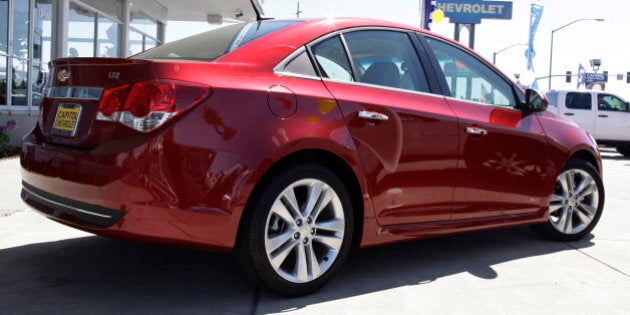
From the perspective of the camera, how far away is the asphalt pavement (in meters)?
3.33

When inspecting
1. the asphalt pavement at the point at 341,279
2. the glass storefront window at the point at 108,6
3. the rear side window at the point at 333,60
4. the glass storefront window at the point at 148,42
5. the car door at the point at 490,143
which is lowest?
the asphalt pavement at the point at 341,279

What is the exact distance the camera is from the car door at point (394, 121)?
360 centimetres

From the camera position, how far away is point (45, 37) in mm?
11789

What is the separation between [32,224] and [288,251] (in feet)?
8.78

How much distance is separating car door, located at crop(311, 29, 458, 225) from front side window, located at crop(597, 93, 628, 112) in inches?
619

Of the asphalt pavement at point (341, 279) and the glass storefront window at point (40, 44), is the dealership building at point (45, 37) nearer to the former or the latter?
the glass storefront window at point (40, 44)

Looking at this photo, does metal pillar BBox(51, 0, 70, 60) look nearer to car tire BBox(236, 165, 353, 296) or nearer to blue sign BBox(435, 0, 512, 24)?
car tire BBox(236, 165, 353, 296)

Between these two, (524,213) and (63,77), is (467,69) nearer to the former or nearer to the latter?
(524,213)

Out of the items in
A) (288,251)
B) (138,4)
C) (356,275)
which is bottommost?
(356,275)

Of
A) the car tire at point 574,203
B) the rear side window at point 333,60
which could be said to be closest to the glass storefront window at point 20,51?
the rear side window at point 333,60

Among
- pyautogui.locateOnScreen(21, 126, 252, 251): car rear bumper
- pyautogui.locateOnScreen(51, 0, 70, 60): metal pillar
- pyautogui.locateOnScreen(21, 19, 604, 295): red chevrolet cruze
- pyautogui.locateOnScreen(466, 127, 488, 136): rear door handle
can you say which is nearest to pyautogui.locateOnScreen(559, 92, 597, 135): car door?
pyautogui.locateOnScreen(51, 0, 70, 60): metal pillar

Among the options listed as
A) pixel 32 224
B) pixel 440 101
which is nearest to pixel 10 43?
pixel 32 224

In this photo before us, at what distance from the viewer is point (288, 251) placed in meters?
3.33

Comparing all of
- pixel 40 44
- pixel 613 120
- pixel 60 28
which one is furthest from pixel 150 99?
pixel 613 120
